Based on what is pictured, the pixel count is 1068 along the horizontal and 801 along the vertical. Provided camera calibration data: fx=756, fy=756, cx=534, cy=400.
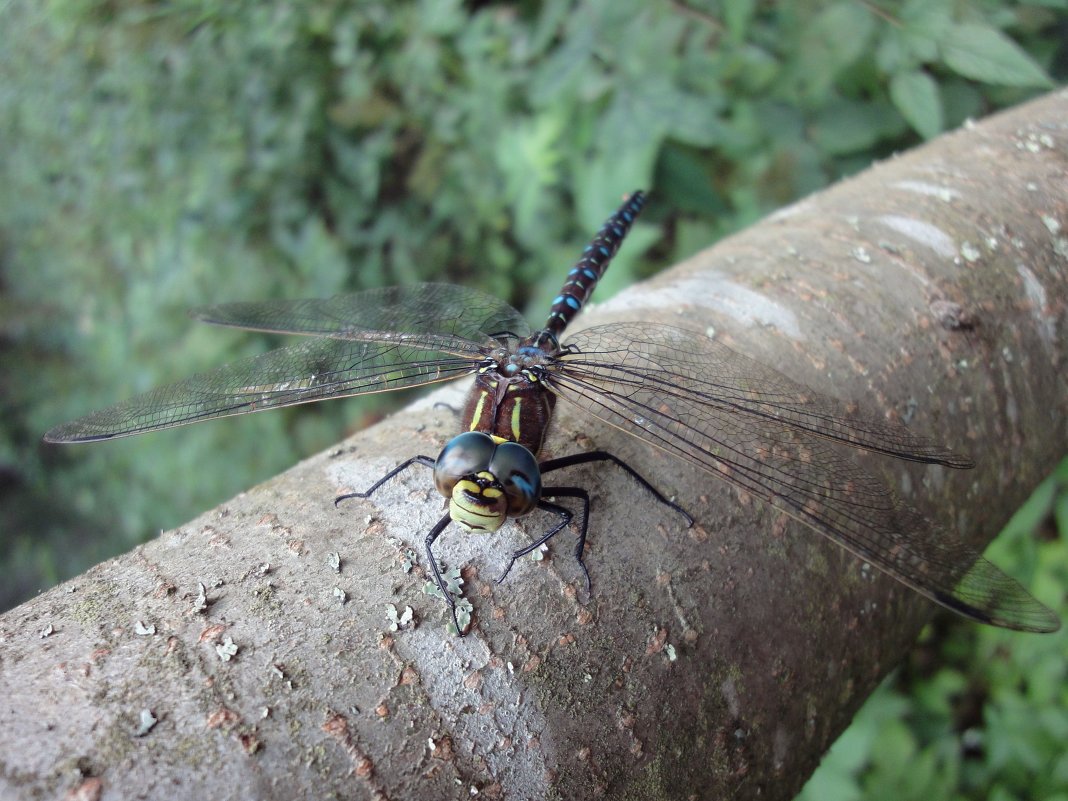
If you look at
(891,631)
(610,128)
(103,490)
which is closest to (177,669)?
(891,631)

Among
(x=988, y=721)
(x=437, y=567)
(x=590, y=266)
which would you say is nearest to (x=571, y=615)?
(x=437, y=567)

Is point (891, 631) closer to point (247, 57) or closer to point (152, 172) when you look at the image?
point (247, 57)

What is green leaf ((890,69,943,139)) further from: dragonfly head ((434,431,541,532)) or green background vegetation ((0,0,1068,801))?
dragonfly head ((434,431,541,532))

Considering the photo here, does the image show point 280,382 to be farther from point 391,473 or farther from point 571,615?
point 571,615

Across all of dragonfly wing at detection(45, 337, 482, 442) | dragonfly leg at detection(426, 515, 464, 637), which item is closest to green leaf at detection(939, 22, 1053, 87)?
dragonfly wing at detection(45, 337, 482, 442)

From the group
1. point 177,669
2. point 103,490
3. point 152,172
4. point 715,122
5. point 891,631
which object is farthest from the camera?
point 103,490

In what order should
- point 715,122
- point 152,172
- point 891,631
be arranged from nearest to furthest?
point 891,631 < point 715,122 < point 152,172
